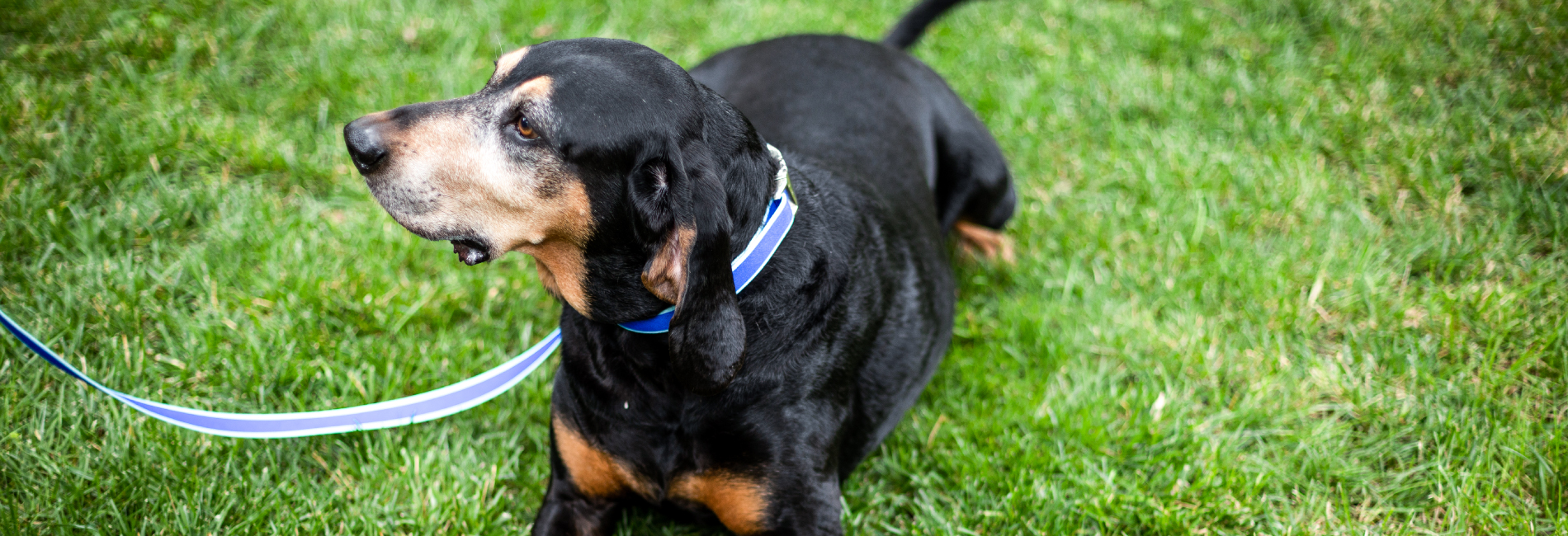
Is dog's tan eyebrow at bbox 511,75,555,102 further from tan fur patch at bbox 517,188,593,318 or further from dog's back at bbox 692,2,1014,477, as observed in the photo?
dog's back at bbox 692,2,1014,477

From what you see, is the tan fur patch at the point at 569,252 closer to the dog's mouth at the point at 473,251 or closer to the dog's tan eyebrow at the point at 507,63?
the dog's mouth at the point at 473,251

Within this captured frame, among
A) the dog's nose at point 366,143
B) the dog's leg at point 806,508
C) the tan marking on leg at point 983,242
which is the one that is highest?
the dog's nose at point 366,143

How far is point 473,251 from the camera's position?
7.89 ft

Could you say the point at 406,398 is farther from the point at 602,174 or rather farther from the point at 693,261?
the point at 693,261

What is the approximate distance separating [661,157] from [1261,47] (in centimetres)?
481

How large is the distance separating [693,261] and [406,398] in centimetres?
131

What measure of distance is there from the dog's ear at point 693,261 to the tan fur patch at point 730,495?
0.43m

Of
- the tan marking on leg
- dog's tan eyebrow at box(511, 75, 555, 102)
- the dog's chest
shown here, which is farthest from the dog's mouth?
the tan marking on leg

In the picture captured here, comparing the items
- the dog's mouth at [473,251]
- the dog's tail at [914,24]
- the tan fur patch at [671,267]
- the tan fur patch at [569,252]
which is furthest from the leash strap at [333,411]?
the dog's tail at [914,24]

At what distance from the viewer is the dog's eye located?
7.56 ft

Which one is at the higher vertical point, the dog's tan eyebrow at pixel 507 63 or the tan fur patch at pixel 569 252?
the dog's tan eyebrow at pixel 507 63

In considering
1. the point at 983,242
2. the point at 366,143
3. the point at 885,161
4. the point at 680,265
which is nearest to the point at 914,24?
the point at 983,242

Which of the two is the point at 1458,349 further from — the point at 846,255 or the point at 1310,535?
the point at 846,255

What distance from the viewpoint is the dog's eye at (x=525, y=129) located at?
2305 millimetres
